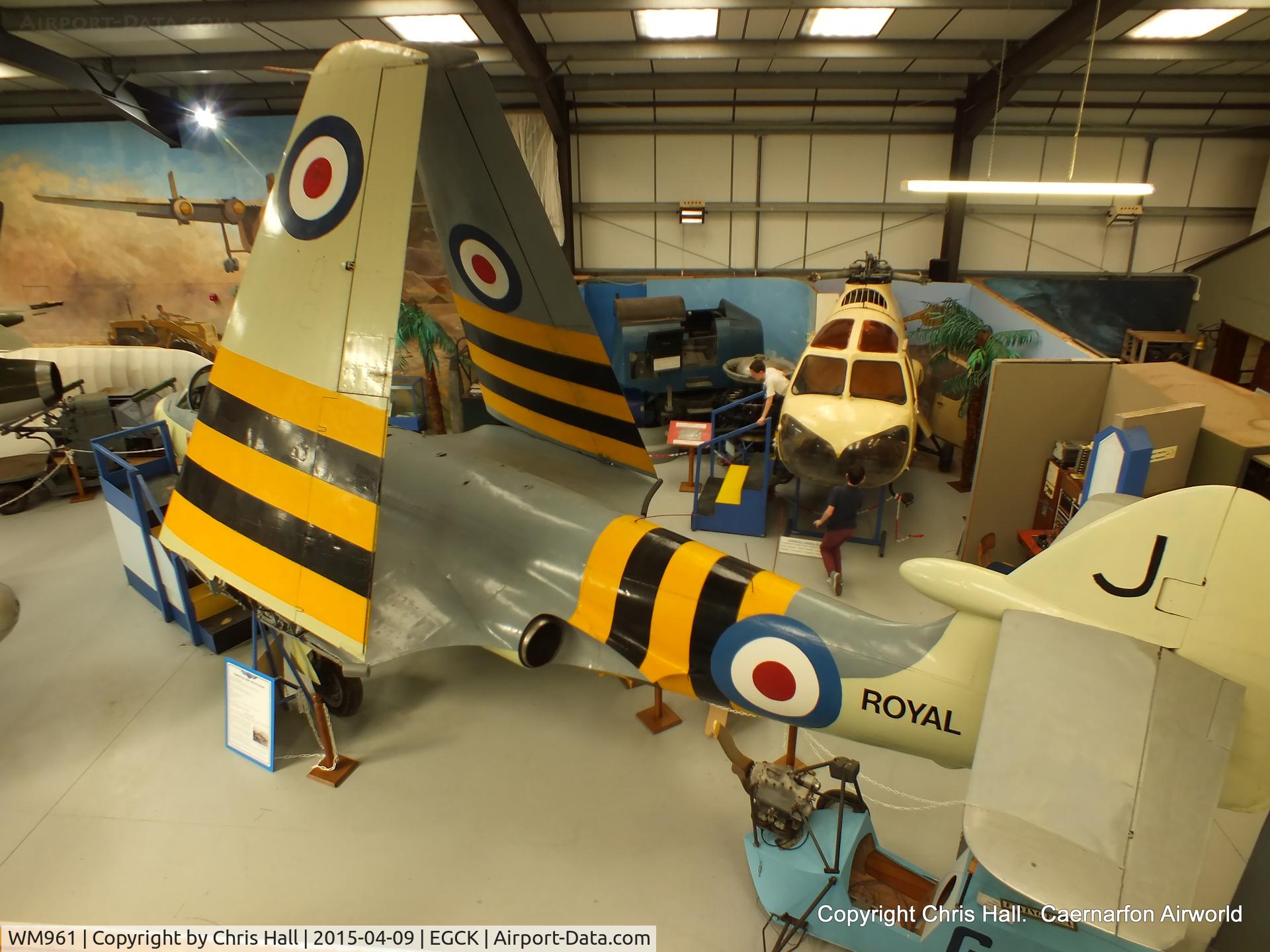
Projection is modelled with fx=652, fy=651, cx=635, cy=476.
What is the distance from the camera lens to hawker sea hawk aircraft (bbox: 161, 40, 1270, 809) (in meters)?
2.51

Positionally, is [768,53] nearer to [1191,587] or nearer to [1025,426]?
[1025,426]

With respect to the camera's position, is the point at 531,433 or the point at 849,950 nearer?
the point at 849,950

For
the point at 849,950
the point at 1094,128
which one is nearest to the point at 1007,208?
the point at 1094,128

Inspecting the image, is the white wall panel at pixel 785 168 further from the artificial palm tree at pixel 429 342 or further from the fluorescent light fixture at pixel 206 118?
the fluorescent light fixture at pixel 206 118

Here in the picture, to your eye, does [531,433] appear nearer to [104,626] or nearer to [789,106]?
[104,626]

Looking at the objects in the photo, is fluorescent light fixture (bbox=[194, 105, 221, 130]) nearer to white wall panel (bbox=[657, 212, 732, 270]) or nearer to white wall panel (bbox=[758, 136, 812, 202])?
white wall panel (bbox=[657, 212, 732, 270])

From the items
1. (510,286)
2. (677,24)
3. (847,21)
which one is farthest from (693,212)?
(510,286)

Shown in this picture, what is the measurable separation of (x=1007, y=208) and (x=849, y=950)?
46.3ft

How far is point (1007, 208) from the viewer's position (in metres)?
13.2

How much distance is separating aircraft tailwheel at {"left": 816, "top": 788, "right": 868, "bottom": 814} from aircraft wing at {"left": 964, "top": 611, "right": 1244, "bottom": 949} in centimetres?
151

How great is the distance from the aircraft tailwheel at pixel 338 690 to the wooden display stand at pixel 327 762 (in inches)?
6.8

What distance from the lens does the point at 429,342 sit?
11.2 meters

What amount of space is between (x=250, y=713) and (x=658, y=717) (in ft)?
9.86

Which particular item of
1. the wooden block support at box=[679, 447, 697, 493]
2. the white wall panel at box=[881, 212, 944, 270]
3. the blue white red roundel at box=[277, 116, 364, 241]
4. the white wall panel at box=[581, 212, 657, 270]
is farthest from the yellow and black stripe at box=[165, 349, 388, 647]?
the white wall panel at box=[881, 212, 944, 270]
